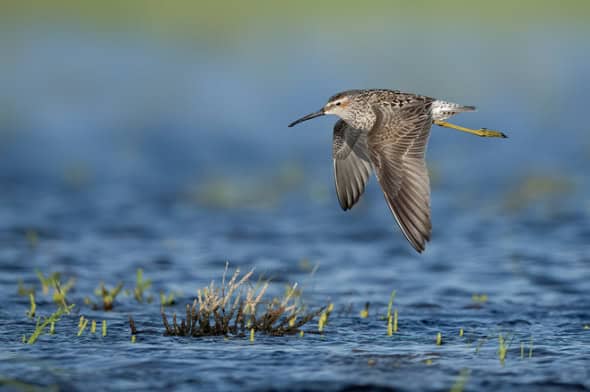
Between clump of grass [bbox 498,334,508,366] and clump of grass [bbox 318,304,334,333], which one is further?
clump of grass [bbox 318,304,334,333]

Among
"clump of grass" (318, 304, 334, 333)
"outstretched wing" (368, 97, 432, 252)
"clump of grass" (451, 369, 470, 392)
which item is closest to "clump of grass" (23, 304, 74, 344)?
"clump of grass" (318, 304, 334, 333)

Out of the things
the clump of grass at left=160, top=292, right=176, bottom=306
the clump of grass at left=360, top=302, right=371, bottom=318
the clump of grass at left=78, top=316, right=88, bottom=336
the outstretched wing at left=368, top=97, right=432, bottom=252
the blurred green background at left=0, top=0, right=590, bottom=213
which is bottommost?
the clump of grass at left=78, top=316, right=88, bottom=336

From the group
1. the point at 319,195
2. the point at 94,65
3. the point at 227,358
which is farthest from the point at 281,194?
the point at 94,65

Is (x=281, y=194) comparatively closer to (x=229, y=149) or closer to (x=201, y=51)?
(x=229, y=149)

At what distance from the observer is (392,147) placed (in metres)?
8.13

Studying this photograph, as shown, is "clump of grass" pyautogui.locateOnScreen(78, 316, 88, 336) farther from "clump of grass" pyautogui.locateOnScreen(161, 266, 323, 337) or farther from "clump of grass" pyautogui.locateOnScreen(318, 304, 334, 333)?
"clump of grass" pyautogui.locateOnScreen(318, 304, 334, 333)

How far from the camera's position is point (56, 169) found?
52.9 feet

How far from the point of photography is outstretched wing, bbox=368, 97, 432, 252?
25.0 feet

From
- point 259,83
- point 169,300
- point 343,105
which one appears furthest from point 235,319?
point 259,83

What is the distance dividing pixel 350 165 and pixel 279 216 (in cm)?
457

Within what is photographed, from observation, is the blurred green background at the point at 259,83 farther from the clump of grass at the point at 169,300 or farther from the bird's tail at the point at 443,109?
the bird's tail at the point at 443,109

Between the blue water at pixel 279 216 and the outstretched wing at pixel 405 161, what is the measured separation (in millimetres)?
906

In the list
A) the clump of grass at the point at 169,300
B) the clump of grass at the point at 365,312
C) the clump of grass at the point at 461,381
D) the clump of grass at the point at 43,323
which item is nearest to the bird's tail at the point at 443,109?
the clump of grass at the point at 365,312

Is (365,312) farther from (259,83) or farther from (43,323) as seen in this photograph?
(259,83)
